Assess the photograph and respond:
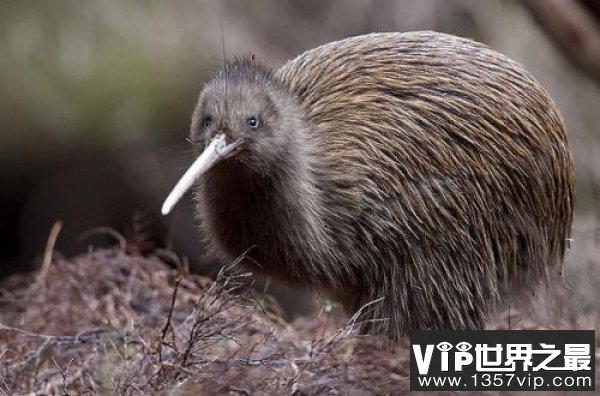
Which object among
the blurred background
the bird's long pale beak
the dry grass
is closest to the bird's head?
the bird's long pale beak

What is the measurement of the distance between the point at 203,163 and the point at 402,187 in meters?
1.01

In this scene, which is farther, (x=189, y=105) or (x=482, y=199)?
(x=189, y=105)

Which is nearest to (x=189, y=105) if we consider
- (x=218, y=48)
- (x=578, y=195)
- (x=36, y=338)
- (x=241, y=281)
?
(x=218, y=48)

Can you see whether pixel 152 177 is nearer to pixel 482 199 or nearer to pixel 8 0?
pixel 8 0

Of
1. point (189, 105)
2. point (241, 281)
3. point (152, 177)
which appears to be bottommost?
point (241, 281)

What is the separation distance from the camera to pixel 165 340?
222 inches

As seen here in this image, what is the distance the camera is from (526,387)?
4.91m

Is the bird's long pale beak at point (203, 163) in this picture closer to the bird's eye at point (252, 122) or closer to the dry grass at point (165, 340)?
the bird's eye at point (252, 122)

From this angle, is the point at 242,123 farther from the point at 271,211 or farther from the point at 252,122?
the point at 271,211

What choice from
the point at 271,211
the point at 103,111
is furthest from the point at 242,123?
the point at 103,111

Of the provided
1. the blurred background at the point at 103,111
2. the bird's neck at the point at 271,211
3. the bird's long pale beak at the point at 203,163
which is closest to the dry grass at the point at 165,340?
the bird's neck at the point at 271,211

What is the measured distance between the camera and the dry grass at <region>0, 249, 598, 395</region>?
488 centimetres

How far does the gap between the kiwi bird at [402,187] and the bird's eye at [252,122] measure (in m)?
0.13

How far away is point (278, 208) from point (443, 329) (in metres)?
0.95
